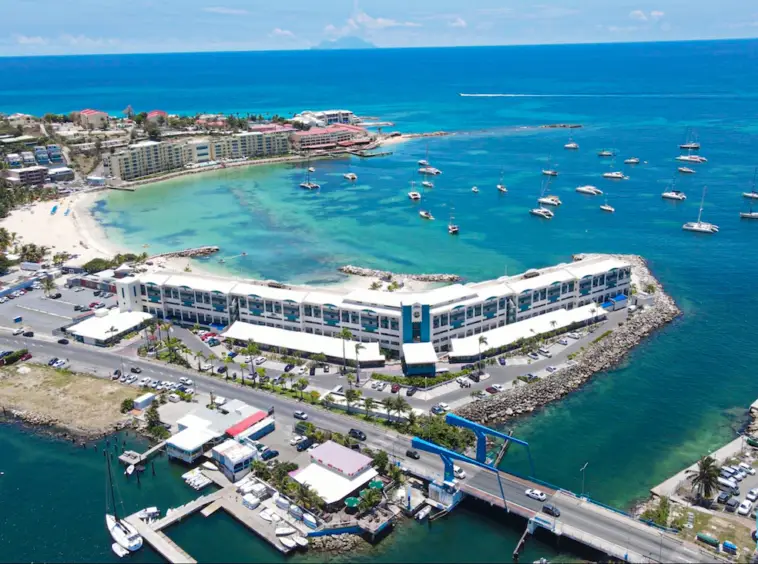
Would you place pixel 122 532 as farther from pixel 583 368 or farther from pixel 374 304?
pixel 583 368

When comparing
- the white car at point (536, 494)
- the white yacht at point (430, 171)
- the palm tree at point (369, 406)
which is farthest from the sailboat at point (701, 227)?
the white car at point (536, 494)

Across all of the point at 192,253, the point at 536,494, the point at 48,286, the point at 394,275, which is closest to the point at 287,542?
the point at 536,494

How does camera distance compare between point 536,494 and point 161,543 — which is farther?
point 536,494

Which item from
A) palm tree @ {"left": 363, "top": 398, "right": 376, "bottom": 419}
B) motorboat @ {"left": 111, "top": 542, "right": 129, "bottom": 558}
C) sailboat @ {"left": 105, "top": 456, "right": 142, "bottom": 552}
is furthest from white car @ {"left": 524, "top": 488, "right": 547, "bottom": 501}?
motorboat @ {"left": 111, "top": 542, "right": 129, "bottom": 558}

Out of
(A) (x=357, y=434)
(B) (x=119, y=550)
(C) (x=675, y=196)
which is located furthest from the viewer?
(C) (x=675, y=196)

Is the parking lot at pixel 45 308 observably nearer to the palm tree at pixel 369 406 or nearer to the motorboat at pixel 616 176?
the palm tree at pixel 369 406

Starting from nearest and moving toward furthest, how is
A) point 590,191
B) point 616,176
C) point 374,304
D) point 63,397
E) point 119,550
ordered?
point 119,550 < point 63,397 < point 374,304 < point 590,191 < point 616,176

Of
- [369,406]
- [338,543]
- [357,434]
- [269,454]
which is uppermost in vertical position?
[369,406]

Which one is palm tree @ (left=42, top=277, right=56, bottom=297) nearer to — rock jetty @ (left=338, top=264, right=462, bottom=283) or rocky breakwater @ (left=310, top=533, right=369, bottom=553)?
rock jetty @ (left=338, top=264, right=462, bottom=283)
